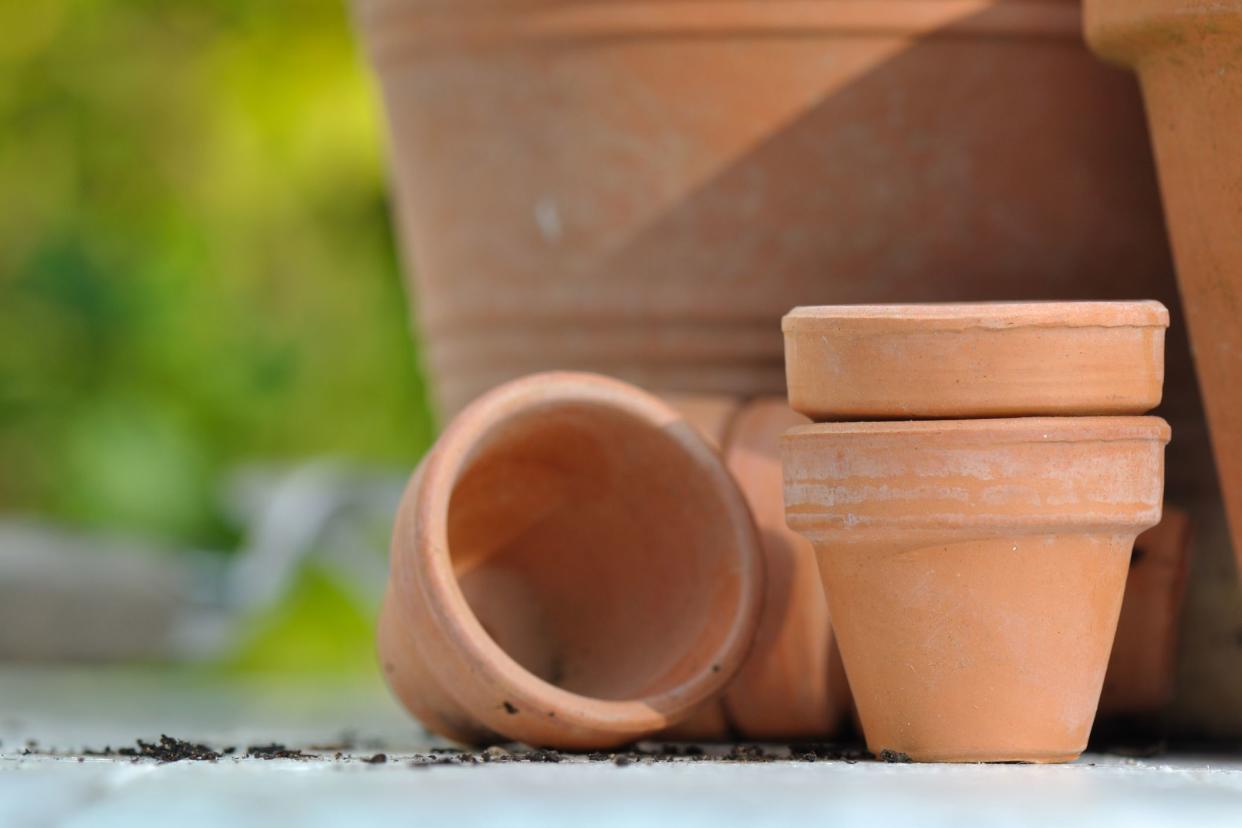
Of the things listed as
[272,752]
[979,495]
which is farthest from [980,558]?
[272,752]

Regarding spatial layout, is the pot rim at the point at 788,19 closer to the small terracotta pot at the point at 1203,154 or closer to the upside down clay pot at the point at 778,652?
the small terracotta pot at the point at 1203,154

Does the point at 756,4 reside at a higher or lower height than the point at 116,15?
lower

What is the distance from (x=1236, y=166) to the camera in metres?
1.45

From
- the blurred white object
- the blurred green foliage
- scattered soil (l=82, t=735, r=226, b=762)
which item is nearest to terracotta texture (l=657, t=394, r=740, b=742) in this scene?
scattered soil (l=82, t=735, r=226, b=762)

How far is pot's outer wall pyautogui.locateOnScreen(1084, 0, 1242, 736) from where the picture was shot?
4.70ft

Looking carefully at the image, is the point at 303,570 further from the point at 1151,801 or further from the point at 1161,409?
the point at 1151,801

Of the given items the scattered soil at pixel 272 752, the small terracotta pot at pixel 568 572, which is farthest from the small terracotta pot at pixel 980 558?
the scattered soil at pixel 272 752

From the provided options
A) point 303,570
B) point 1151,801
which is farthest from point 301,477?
point 1151,801

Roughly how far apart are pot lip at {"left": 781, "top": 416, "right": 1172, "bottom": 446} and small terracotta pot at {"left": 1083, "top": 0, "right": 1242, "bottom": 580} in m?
0.25

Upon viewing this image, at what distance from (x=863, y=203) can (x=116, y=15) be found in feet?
15.3

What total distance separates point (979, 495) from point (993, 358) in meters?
0.11

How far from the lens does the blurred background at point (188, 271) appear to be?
5.59 metres

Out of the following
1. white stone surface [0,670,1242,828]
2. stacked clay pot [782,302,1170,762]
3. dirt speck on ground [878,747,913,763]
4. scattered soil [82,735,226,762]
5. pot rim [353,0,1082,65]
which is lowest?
dirt speck on ground [878,747,913,763]

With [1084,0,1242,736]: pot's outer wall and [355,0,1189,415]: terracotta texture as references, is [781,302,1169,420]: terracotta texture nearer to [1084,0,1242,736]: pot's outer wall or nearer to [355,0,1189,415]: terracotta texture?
[1084,0,1242,736]: pot's outer wall
